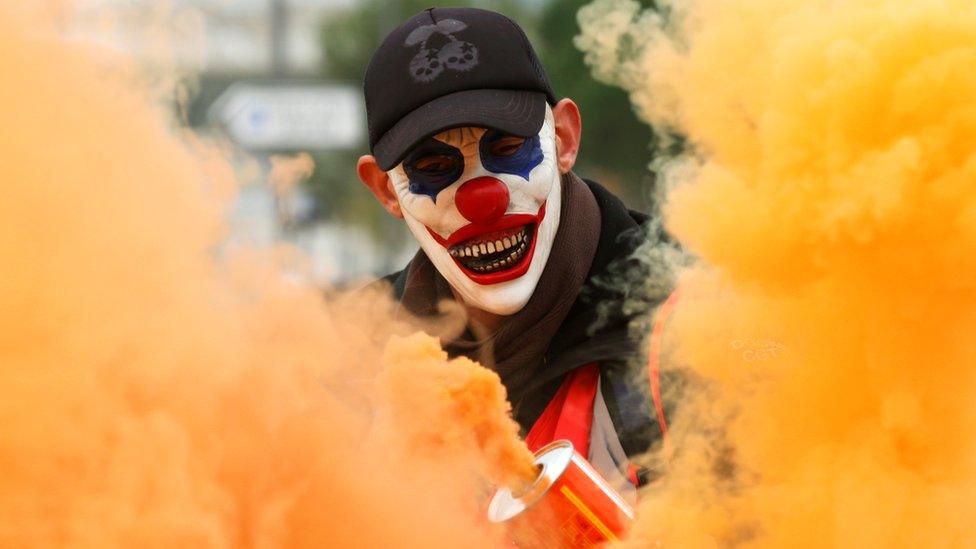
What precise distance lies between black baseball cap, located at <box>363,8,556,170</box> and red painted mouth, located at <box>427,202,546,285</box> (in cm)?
28

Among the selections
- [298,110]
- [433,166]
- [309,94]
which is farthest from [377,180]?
[309,94]

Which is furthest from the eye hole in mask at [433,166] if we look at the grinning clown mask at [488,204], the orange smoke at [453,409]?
the orange smoke at [453,409]

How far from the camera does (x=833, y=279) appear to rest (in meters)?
2.50

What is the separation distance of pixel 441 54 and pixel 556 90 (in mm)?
13599

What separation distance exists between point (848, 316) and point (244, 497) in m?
1.25

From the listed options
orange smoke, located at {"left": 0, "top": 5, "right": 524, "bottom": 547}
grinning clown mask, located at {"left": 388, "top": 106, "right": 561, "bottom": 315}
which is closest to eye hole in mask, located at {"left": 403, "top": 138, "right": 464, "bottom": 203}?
grinning clown mask, located at {"left": 388, "top": 106, "right": 561, "bottom": 315}

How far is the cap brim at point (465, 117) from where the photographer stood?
340 cm

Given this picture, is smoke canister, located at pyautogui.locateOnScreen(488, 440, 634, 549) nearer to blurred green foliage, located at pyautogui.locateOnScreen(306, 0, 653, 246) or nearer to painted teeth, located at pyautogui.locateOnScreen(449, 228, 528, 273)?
painted teeth, located at pyautogui.locateOnScreen(449, 228, 528, 273)

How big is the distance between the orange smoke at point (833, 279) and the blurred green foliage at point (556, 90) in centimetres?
1324

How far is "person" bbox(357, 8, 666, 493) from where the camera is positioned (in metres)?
3.46

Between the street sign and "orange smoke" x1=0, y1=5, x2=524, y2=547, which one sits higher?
"orange smoke" x1=0, y1=5, x2=524, y2=547

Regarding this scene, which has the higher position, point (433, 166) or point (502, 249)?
point (433, 166)

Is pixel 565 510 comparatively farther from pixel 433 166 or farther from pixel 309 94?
pixel 309 94

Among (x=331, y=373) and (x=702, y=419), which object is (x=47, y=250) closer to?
(x=331, y=373)
